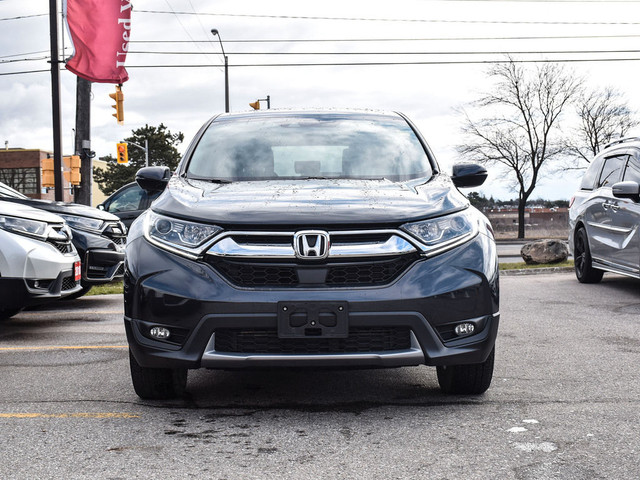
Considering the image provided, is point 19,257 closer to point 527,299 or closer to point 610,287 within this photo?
point 527,299

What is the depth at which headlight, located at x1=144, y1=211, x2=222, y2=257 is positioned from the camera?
4.09m

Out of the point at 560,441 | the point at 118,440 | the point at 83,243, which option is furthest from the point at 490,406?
the point at 83,243

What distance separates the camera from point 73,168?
18156 mm

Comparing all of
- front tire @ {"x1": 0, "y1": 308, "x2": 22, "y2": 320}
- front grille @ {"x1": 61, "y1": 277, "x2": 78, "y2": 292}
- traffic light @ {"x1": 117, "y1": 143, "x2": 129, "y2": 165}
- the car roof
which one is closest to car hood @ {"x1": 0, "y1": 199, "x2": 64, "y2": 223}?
front grille @ {"x1": 61, "y1": 277, "x2": 78, "y2": 292}

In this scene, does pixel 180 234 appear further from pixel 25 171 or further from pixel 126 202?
pixel 25 171

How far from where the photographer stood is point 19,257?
693cm

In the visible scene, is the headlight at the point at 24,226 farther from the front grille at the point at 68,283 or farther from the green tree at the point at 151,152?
the green tree at the point at 151,152

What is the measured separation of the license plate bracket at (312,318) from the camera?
3.93m

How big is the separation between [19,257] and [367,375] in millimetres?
3342

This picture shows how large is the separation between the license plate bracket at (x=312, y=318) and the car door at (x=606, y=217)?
669 centimetres

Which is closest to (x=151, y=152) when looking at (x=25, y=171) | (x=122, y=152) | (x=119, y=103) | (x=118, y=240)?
(x=25, y=171)

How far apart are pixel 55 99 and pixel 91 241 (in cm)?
1004

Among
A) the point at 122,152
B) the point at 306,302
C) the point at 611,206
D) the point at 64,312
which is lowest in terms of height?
the point at 122,152

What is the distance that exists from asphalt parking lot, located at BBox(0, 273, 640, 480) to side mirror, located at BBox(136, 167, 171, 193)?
1259mm
